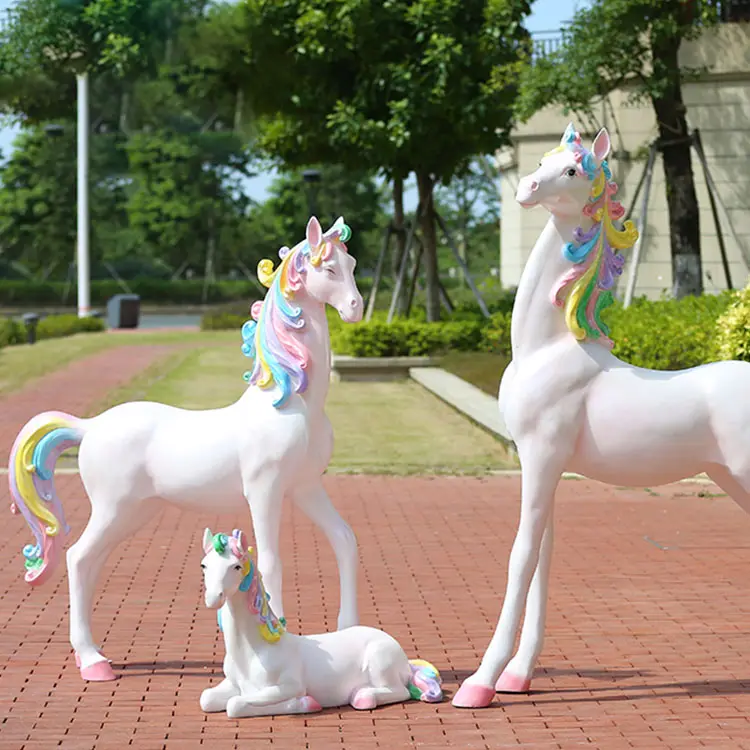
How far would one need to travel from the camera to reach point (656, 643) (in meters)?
6.88

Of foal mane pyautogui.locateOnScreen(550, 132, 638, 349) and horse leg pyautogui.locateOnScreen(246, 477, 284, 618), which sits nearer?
foal mane pyautogui.locateOnScreen(550, 132, 638, 349)

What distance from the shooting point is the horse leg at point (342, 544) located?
616 cm

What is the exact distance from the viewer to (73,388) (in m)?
20.9

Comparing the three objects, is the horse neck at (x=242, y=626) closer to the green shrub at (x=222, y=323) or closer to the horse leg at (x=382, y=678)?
the horse leg at (x=382, y=678)

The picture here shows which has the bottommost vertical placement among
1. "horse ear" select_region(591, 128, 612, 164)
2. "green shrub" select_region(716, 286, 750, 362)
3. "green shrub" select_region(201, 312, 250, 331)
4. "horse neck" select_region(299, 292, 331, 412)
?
"green shrub" select_region(201, 312, 250, 331)

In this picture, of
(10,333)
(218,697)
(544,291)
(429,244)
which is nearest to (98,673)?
(218,697)

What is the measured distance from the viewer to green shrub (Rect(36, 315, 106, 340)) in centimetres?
3509

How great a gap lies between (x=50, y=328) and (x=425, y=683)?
102 feet

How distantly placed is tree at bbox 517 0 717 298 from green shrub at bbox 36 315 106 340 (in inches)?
709

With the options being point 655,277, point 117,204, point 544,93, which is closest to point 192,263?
point 117,204

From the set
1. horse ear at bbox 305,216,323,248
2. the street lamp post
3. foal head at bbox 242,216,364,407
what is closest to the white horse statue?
foal head at bbox 242,216,364,407

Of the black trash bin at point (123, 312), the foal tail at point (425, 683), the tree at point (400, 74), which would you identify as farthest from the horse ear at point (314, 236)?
the black trash bin at point (123, 312)

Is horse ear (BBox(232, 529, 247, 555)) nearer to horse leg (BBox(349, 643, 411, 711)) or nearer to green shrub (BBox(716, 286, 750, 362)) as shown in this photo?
horse leg (BBox(349, 643, 411, 711))

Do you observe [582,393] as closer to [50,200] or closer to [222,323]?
[222,323]
